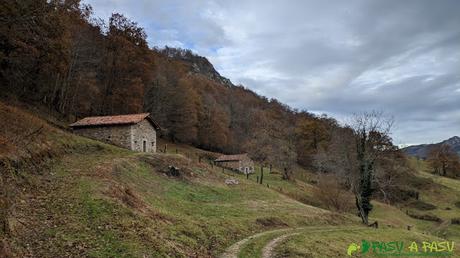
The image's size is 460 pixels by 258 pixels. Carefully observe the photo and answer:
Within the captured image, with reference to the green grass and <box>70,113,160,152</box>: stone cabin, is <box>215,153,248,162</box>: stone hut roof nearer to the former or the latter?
<box>70,113,160,152</box>: stone cabin

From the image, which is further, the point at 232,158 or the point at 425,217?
the point at 232,158

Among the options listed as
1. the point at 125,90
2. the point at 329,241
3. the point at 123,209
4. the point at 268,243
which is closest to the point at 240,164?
the point at 125,90

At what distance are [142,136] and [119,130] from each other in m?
2.87

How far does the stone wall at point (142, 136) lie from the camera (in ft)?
137

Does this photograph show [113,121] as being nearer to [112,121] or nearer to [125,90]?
[112,121]

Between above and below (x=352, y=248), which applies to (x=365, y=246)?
below

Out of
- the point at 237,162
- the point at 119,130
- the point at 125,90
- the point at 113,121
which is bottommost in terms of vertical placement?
the point at 237,162

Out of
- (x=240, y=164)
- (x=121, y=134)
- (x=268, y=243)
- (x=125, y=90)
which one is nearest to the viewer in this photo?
(x=268, y=243)

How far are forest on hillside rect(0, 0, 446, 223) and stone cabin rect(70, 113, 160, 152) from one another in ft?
24.3

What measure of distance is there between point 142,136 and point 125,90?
59.5 ft

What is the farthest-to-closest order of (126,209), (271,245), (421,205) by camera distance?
1. (421,205)
2. (271,245)
3. (126,209)

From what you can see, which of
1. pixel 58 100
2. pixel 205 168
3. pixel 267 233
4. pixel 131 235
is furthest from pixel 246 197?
pixel 58 100

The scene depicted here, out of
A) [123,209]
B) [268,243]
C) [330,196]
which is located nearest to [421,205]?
[330,196]

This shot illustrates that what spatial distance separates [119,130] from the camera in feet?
136
